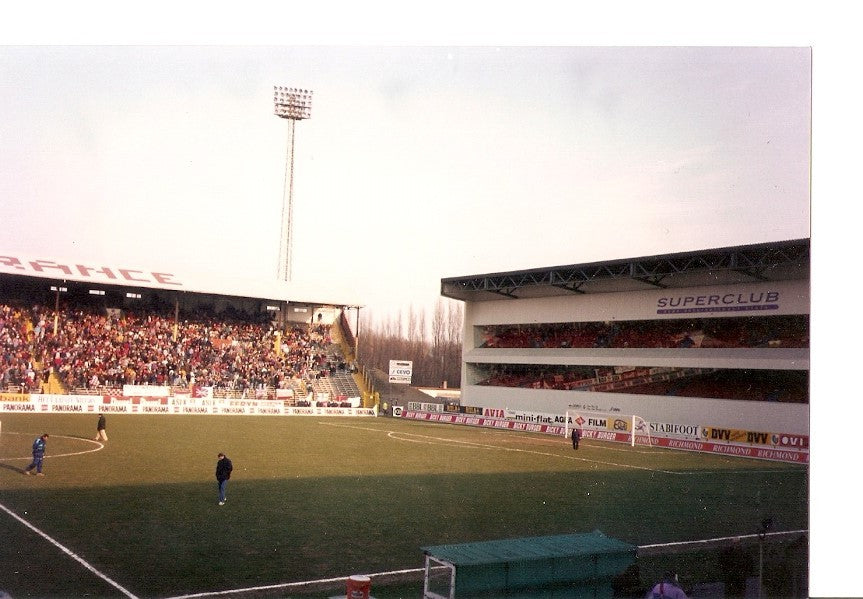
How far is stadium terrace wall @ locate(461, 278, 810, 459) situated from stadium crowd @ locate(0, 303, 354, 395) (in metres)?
11.1

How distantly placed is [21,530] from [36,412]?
2349 centimetres

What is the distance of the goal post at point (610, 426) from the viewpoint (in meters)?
34.0

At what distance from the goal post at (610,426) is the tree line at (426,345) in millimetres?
6813

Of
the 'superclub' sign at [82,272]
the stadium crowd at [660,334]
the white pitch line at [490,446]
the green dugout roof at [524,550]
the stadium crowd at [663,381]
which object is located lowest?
the white pitch line at [490,446]

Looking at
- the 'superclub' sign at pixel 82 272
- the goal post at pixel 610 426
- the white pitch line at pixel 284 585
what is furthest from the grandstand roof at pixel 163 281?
the white pitch line at pixel 284 585

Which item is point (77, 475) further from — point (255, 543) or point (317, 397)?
point (317, 397)

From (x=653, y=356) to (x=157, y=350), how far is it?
88.5ft

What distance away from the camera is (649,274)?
33250mm

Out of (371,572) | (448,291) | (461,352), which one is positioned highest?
(448,291)

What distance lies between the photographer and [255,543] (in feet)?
42.0

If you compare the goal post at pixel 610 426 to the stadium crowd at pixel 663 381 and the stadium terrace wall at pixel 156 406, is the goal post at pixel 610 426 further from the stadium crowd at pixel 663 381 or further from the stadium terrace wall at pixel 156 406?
the stadium terrace wall at pixel 156 406

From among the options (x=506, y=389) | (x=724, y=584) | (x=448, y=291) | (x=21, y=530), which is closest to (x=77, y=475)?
(x=21, y=530)

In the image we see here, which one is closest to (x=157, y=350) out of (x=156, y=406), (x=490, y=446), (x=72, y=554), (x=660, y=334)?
(x=156, y=406)

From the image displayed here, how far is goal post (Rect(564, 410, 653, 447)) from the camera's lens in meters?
34.0
